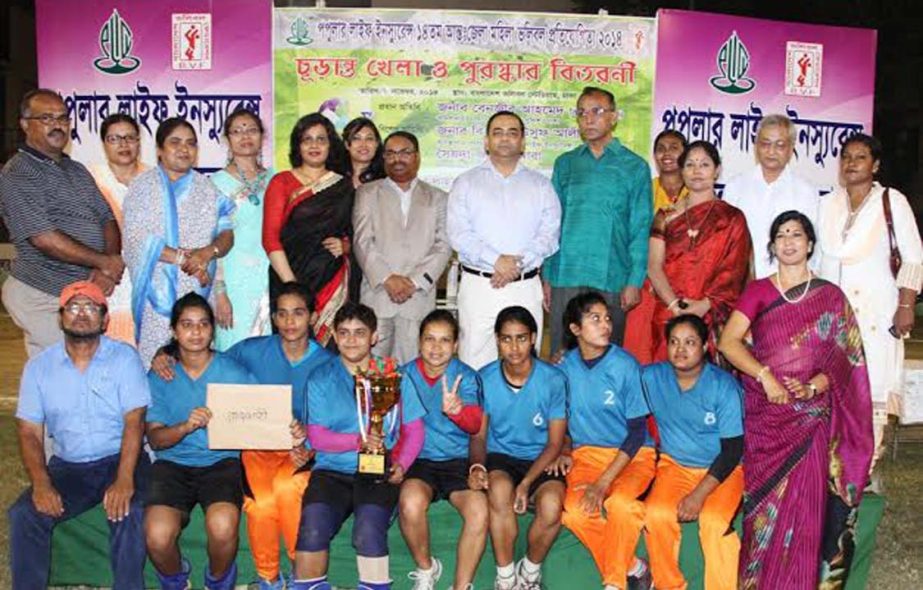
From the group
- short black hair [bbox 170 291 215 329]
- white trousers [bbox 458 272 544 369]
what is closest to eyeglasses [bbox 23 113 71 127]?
short black hair [bbox 170 291 215 329]

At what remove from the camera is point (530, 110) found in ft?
23.6

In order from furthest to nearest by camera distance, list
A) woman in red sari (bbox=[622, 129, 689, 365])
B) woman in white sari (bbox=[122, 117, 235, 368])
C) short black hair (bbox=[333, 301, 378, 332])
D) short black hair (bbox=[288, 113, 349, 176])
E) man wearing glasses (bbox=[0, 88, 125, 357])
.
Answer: woman in red sari (bbox=[622, 129, 689, 365]), short black hair (bbox=[288, 113, 349, 176]), woman in white sari (bbox=[122, 117, 235, 368]), man wearing glasses (bbox=[0, 88, 125, 357]), short black hair (bbox=[333, 301, 378, 332])

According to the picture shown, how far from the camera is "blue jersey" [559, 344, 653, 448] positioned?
183 inches

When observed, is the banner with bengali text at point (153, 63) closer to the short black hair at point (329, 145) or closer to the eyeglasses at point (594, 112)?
the short black hair at point (329, 145)

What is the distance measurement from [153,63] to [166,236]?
8.16 ft

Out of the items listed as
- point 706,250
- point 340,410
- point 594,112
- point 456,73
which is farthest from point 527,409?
point 456,73

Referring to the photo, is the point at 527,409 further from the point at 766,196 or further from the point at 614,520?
the point at 766,196

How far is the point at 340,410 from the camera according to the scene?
4.46m

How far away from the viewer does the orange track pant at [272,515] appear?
4312 millimetres

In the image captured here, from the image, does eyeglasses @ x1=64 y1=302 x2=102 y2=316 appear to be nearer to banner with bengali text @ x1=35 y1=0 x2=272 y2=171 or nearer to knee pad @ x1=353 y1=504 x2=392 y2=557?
knee pad @ x1=353 y1=504 x2=392 y2=557

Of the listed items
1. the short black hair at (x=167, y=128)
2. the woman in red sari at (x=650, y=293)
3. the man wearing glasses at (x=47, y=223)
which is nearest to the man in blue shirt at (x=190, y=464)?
the man wearing glasses at (x=47, y=223)

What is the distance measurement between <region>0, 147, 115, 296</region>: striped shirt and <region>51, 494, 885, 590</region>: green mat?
1.21 meters

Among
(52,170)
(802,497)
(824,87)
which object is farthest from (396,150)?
(824,87)

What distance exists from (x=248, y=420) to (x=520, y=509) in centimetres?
118
